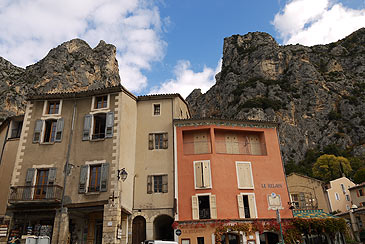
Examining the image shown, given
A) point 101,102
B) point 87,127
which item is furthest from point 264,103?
point 87,127

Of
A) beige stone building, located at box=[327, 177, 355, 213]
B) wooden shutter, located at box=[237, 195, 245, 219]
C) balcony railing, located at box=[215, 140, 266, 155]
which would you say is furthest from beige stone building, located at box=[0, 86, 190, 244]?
beige stone building, located at box=[327, 177, 355, 213]

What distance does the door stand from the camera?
58.2 feet

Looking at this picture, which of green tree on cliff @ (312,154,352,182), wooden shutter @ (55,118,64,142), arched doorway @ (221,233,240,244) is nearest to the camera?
arched doorway @ (221,233,240,244)

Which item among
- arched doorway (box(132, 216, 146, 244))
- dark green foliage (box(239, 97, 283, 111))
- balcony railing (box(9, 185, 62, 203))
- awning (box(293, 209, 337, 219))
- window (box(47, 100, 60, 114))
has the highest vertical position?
dark green foliage (box(239, 97, 283, 111))

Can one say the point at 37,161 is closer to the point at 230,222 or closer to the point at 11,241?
the point at 11,241

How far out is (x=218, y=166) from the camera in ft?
68.4

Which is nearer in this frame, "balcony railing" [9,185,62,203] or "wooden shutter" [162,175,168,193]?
"balcony railing" [9,185,62,203]

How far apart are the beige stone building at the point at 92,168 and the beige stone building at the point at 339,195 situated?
24541 mm

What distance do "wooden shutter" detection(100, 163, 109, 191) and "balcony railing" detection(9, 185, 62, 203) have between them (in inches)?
103

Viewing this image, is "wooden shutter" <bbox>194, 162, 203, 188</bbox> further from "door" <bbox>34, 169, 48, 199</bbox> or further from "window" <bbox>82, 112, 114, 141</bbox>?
"door" <bbox>34, 169, 48, 199</bbox>

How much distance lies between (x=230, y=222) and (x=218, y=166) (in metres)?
3.93

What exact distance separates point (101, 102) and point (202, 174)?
29.5 feet

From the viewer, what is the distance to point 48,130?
2058 cm

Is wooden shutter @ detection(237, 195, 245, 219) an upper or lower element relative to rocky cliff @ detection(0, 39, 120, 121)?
lower
